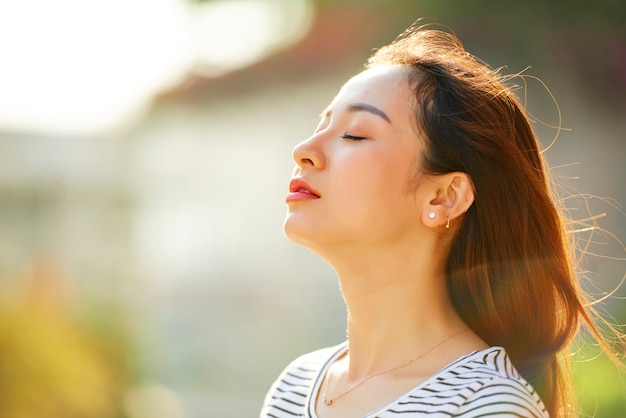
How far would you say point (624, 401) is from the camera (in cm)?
318

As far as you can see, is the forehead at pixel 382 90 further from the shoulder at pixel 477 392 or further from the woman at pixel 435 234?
the shoulder at pixel 477 392

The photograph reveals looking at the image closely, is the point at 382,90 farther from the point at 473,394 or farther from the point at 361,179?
the point at 473,394

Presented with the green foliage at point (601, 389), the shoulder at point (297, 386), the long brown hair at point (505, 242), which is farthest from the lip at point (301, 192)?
the green foliage at point (601, 389)

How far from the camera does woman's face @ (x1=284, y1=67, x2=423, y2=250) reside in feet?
6.18

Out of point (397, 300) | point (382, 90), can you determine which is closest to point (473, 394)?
point (397, 300)

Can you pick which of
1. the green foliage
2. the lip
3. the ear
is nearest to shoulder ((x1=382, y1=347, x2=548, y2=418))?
the ear

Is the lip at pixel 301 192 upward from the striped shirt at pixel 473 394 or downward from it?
upward

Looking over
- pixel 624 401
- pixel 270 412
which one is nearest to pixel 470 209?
pixel 270 412

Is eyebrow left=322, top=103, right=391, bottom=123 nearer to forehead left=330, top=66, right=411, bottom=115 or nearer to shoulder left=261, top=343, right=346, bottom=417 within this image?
forehead left=330, top=66, right=411, bottom=115

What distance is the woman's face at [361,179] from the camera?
1884 mm

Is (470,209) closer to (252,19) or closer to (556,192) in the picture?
(556,192)

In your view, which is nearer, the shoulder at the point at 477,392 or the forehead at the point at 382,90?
the shoulder at the point at 477,392

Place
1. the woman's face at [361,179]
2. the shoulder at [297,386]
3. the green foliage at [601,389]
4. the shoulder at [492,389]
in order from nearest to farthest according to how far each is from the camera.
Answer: the shoulder at [492,389] → the woman's face at [361,179] → the shoulder at [297,386] → the green foliage at [601,389]

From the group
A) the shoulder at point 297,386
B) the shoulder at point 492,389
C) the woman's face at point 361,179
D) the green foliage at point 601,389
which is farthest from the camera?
the green foliage at point 601,389
